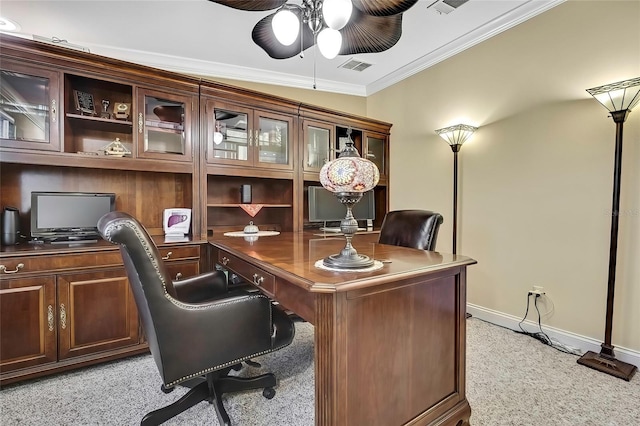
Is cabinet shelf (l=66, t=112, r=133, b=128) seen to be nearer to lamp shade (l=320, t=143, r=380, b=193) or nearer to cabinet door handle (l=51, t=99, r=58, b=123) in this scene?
cabinet door handle (l=51, t=99, r=58, b=123)

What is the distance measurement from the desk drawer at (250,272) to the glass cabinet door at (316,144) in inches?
66.1

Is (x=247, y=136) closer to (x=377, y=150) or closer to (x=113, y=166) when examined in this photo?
(x=113, y=166)

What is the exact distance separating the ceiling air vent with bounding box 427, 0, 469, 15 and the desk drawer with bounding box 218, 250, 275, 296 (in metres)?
2.54

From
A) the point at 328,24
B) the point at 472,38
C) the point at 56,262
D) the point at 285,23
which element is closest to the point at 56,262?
the point at 56,262

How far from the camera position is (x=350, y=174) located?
1145mm

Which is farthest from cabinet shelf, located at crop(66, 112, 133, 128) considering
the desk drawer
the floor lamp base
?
the floor lamp base

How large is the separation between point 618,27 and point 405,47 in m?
1.65

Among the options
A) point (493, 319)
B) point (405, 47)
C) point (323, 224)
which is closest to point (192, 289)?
point (323, 224)

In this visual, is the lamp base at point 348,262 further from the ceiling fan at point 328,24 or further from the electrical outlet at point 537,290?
the electrical outlet at point 537,290

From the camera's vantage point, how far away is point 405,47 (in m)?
3.15

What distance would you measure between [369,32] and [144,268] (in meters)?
1.86

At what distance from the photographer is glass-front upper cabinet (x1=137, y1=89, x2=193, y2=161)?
2.48 meters

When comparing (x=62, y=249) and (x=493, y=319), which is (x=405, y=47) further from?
(x=62, y=249)

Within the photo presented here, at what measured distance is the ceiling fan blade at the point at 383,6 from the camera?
4.93 feet
